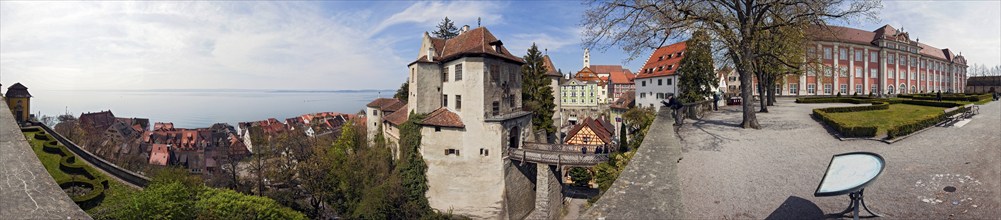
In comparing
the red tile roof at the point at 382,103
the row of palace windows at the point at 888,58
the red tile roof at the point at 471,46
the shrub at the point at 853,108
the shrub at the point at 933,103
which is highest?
the row of palace windows at the point at 888,58

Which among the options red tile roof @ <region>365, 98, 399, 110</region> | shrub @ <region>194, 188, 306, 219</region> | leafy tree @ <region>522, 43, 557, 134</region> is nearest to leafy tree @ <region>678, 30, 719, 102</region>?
leafy tree @ <region>522, 43, 557, 134</region>

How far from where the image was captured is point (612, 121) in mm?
73812

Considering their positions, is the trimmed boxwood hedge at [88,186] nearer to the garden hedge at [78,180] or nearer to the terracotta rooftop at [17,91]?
the garden hedge at [78,180]

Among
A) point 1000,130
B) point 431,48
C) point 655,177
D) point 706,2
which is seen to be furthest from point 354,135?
point 1000,130

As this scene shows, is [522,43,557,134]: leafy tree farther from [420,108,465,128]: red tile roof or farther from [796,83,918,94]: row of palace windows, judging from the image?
[796,83,918,94]: row of palace windows

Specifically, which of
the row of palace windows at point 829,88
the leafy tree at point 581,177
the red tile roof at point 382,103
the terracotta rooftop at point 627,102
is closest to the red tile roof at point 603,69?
the terracotta rooftop at point 627,102

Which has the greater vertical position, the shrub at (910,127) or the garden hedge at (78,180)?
the shrub at (910,127)

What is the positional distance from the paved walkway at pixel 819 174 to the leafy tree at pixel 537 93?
77.3 feet

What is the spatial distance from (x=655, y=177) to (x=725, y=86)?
8042 centimetres

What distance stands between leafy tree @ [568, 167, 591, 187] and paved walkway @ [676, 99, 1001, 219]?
26.4m

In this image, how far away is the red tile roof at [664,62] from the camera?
5103cm

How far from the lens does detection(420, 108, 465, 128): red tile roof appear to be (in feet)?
88.6

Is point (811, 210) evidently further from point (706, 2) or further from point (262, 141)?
point (262, 141)

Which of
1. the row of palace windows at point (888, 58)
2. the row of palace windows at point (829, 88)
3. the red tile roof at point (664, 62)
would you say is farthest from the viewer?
the row of palace windows at point (829, 88)
